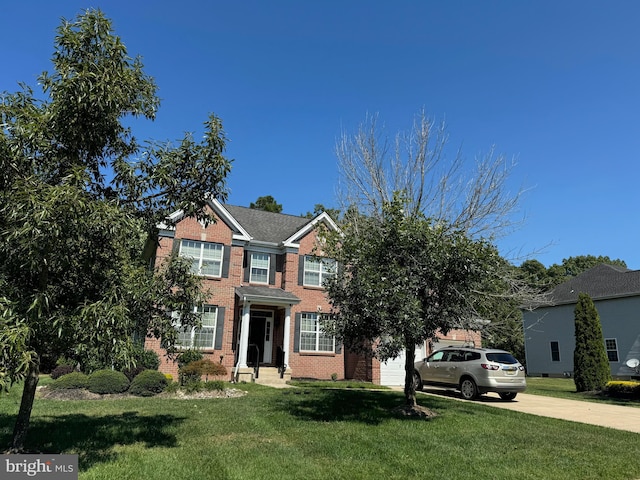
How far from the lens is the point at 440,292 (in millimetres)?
10031

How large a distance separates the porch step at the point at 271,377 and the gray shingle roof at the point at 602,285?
61.6ft

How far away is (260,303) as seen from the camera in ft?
62.1

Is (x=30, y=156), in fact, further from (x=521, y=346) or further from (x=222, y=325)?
(x=521, y=346)

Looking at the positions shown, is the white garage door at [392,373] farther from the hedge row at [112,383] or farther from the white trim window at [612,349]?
the white trim window at [612,349]

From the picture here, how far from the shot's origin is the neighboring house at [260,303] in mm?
18578

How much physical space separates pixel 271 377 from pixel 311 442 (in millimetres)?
11500

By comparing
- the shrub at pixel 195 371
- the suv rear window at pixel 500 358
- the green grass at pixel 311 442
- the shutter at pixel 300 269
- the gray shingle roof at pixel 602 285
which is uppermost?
the gray shingle roof at pixel 602 285

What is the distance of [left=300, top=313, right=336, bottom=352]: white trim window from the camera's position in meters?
20.3

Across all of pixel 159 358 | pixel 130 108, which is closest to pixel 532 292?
pixel 130 108

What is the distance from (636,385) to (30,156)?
20.1 m

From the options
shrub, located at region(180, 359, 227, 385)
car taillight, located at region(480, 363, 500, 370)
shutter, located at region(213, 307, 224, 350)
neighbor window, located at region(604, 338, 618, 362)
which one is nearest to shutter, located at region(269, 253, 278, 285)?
shutter, located at region(213, 307, 224, 350)

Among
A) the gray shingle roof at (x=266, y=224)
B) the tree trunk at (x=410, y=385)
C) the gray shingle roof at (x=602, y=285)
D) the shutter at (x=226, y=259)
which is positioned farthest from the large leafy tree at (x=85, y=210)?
the gray shingle roof at (x=602, y=285)

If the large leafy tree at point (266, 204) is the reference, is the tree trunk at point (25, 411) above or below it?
below

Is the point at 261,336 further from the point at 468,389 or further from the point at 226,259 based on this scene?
the point at 468,389
